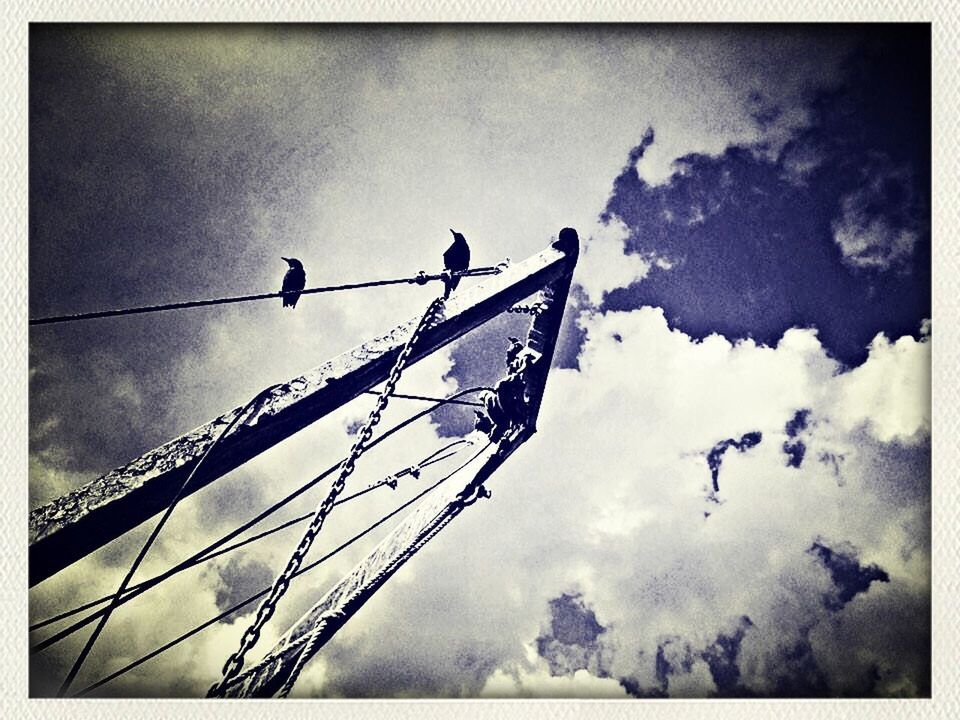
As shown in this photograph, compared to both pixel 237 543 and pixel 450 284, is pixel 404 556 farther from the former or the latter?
pixel 450 284

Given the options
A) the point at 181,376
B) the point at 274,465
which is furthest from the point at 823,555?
the point at 181,376

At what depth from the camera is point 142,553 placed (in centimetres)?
166

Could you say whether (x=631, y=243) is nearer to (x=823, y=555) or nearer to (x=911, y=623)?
(x=823, y=555)

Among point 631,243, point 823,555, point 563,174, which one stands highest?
point 563,174

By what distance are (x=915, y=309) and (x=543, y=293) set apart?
37.5 inches

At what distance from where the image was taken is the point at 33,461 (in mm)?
1802

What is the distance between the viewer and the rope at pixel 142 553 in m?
1.29

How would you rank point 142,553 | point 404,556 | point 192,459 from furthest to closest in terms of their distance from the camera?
point 404,556
point 142,553
point 192,459

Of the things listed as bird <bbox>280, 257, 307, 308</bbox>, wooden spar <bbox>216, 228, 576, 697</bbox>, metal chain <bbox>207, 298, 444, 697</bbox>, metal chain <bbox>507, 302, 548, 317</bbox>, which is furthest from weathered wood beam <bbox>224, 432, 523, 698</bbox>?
bird <bbox>280, 257, 307, 308</bbox>

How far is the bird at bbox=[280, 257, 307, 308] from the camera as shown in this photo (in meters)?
1.82

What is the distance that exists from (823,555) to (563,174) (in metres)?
1.15

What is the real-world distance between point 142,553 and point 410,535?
24.0 inches

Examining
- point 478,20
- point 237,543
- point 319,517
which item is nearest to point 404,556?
point 319,517

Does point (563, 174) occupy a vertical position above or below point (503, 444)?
above
